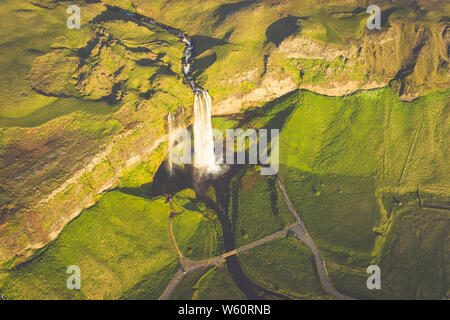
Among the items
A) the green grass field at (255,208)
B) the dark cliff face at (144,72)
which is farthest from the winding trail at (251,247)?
the dark cliff face at (144,72)

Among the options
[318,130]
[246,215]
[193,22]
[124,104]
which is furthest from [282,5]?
[246,215]

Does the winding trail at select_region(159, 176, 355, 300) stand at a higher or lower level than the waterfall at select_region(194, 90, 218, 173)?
lower

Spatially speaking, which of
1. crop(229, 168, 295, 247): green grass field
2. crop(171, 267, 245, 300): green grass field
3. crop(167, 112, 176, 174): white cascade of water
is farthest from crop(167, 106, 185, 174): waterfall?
crop(171, 267, 245, 300): green grass field

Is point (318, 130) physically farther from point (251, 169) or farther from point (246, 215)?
point (246, 215)

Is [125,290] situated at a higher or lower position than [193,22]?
lower

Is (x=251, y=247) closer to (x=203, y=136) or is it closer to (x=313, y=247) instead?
(x=313, y=247)

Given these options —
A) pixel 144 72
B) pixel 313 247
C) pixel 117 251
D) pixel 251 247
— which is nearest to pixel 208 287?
pixel 251 247

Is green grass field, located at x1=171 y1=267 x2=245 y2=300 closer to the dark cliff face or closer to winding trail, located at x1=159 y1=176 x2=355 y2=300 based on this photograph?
winding trail, located at x1=159 y1=176 x2=355 y2=300

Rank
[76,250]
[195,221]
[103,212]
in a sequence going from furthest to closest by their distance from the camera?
[195,221] < [103,212] < [76,250]
